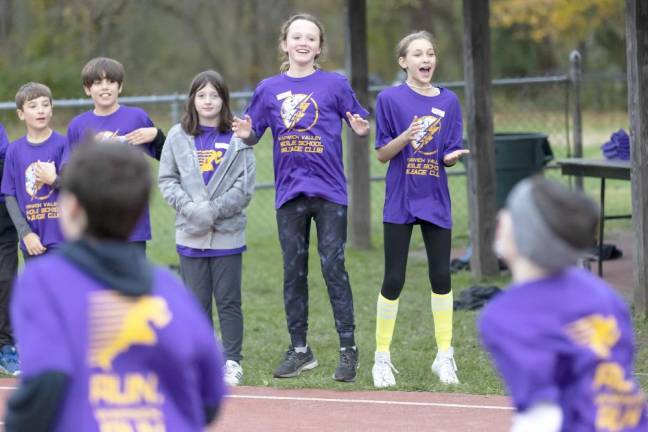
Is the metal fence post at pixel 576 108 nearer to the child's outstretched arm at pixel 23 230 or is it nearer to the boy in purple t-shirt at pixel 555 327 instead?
the child's outstretched arm at pixel 23 230

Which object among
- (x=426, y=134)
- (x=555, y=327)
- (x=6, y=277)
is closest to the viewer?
(x=555, y=327)

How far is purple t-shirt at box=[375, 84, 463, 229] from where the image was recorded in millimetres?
6609

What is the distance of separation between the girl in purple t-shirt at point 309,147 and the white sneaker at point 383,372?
0.18 meters

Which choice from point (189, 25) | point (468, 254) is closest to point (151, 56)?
point (189, 25)

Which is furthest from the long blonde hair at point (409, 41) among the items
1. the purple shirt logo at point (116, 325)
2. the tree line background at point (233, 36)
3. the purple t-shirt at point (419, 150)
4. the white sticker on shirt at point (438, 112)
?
the tree line background at point (233, 36)

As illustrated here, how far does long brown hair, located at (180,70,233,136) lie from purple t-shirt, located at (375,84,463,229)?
87 cm

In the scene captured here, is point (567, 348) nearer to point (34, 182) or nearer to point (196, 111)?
point (196, 111)

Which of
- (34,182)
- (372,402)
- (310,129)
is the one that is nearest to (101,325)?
(372,402)

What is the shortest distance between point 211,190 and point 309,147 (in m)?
0.61

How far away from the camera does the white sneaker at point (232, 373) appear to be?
22.3ft

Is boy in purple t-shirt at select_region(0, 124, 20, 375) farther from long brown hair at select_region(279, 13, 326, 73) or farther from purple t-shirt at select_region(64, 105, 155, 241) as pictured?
long brown hair at select_region(279, 13, 326, 73)

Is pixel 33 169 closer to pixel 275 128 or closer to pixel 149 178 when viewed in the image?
pixel 275 128

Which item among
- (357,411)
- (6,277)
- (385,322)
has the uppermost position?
(6,277)

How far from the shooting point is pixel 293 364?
703 centimetres
